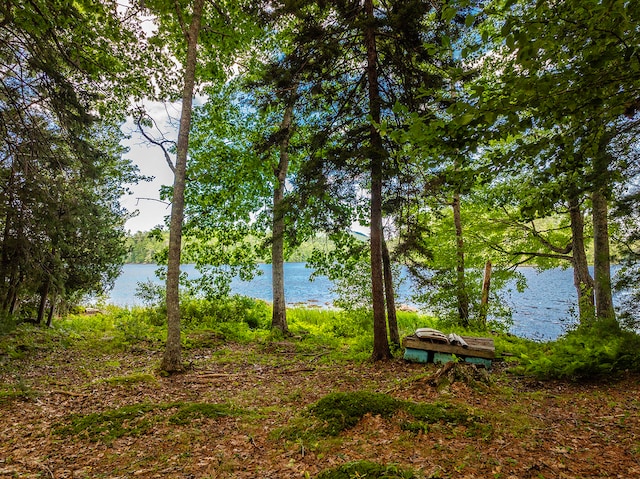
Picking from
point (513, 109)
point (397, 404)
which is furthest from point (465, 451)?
point (513, 109)

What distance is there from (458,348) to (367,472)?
520 centimetres

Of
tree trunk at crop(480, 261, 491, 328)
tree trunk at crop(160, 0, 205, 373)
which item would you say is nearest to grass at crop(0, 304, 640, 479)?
tree trunk at crop(160, 0, 205, 373)

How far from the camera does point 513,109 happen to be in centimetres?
235

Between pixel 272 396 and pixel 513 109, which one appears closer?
pixel 513 109

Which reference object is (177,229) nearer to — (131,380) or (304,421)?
(131,380)

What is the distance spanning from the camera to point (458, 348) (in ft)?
23.3

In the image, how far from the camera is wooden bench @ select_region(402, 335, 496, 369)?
275 inches

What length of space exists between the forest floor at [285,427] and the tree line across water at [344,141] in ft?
5.45

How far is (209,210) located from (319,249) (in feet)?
13.1

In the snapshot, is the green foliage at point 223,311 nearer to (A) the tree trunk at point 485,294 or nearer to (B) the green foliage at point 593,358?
(A) the tree trunk at point 485,294

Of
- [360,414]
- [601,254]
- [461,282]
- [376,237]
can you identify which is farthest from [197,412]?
[601,254]

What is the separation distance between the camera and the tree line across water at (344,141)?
2.77m

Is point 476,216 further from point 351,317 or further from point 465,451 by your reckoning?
point 465,451

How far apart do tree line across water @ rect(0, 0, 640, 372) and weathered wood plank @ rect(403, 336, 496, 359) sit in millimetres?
631
